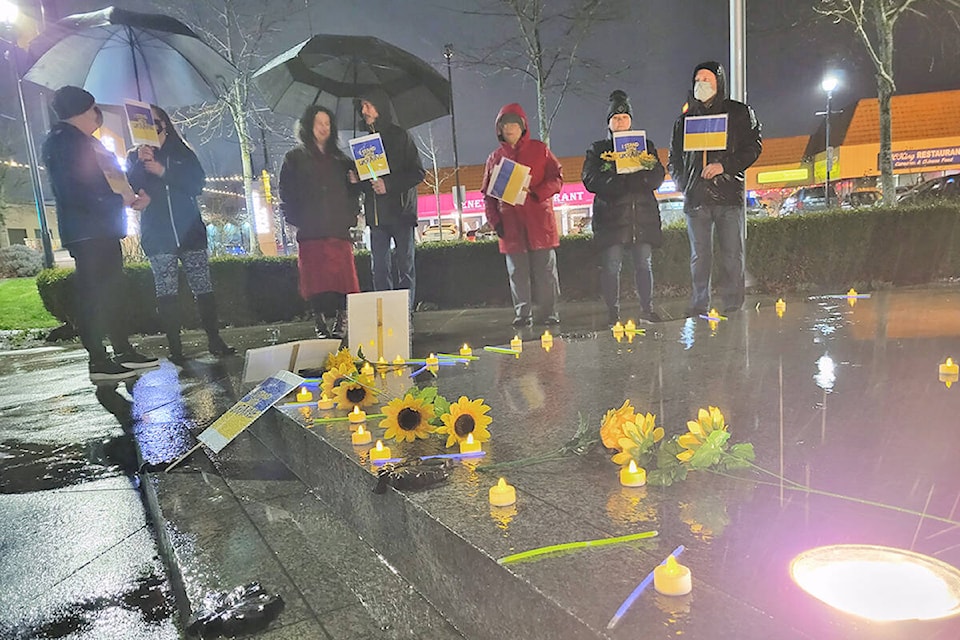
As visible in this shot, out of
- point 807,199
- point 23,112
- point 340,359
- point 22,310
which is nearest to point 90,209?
point 340,359

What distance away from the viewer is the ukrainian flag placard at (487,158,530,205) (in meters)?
5.44

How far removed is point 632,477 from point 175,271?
16.4 ft

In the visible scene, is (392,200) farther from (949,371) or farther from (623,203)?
(949,371)

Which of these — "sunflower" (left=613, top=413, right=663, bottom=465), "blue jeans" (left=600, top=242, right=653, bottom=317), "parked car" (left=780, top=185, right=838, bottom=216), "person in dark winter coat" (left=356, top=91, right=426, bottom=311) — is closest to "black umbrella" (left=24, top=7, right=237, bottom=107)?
"person in dark winter coat" (left=356, top=91, right=426, bottom=311)

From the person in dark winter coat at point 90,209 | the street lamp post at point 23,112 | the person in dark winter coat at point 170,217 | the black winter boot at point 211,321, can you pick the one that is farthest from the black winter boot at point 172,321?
the street lamp post at point 23,112

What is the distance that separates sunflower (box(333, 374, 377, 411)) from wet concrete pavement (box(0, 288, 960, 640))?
212 millimetres

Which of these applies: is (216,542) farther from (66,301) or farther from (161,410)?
(66,301)

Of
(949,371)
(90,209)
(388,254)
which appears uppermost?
(90,209)

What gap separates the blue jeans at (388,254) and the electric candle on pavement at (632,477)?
13.3 feet

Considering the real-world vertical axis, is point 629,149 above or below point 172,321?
above

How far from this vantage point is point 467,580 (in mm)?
1494

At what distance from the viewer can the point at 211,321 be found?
579 cm

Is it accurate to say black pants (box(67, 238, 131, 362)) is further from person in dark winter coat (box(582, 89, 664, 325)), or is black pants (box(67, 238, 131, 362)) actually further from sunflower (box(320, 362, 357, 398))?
person in dark winter coat (box(582, 89, 664, 325))

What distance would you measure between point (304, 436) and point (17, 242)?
25550 mm
